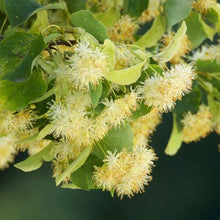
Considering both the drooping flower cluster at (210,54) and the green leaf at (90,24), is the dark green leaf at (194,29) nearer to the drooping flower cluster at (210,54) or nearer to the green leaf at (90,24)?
the drooping flower cluster at (210,54)

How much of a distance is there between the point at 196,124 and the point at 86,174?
27 cm

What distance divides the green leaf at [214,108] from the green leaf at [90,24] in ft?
1.08

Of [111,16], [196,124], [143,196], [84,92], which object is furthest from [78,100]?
[143,196]

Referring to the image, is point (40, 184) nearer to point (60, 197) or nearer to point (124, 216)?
point (60, 197)

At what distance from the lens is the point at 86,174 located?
648 mm

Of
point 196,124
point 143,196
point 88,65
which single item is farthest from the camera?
point 143,196

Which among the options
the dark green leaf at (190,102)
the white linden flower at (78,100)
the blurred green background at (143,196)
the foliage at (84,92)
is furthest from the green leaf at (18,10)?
the blurred green background at (143,196)

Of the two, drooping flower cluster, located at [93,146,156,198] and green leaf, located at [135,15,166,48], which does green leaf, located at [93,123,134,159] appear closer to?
drooping flower cluster, located at [93,146,156,198]

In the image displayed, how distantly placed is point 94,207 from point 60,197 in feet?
0.53

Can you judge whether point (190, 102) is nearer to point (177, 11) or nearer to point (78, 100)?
point (177, 11)

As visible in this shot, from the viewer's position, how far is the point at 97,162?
2.12ft

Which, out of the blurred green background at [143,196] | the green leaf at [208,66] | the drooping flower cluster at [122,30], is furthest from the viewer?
the blurred green background at [143,196]

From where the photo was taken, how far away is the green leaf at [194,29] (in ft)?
2.56

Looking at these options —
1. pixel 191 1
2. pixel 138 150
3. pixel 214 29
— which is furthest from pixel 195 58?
pixel 138 150
